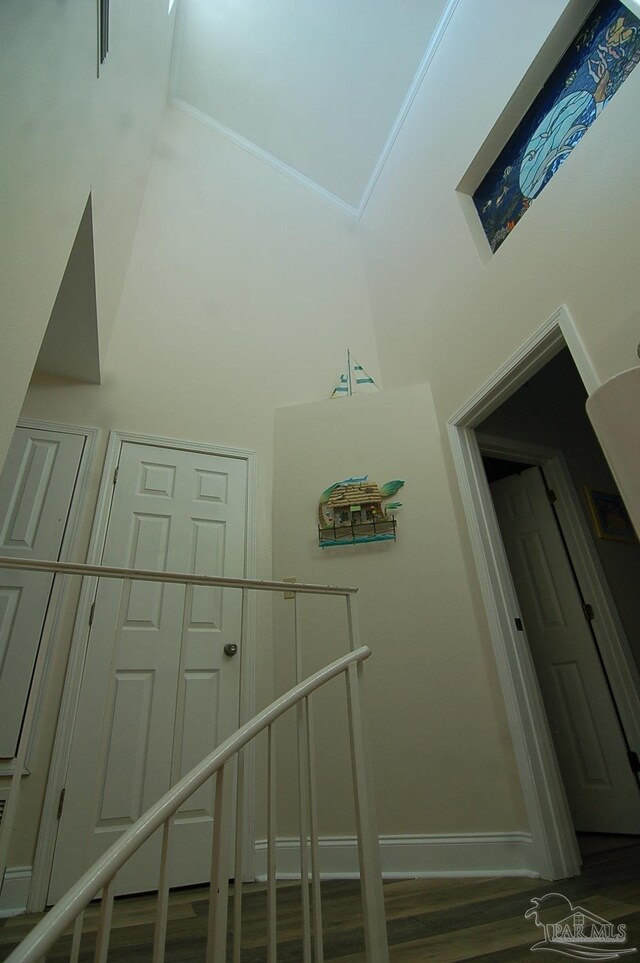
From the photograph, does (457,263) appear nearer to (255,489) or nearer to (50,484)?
(255,489)

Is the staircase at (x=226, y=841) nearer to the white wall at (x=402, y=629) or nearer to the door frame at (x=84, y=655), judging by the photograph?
the door frame at (x=84, y=655)

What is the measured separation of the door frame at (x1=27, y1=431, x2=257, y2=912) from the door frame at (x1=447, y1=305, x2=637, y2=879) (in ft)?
4.05

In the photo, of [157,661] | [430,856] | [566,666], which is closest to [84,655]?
[157,661]

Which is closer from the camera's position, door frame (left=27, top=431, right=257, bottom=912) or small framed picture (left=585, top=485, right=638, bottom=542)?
door frame (left=27, top=431, right=257, bottom=912)

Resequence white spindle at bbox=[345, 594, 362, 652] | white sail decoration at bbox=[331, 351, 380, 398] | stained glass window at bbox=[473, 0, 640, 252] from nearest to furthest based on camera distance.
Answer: white spindle at bbox=[345, 594, 362, 652] → stained glass window at bbox=[473, 0, 640, 252] → white sail decoration at bbox=[331, 351, 380, 398]

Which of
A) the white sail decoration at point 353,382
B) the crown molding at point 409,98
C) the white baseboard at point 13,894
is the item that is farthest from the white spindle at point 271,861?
the crown molding at point 409,98

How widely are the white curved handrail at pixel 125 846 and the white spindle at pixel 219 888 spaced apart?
56 millimetres

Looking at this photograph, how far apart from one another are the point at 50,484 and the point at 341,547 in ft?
5.34

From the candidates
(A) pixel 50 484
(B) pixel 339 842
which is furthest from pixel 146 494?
(B) pixel 339 842

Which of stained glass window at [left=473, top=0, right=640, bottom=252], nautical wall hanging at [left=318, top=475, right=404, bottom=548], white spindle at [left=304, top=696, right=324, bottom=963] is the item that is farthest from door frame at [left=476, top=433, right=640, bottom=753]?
white spindle at [left=304, top=696, right=324, bottom=963]

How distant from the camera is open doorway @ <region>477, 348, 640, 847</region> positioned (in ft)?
7.98

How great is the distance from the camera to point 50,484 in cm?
242

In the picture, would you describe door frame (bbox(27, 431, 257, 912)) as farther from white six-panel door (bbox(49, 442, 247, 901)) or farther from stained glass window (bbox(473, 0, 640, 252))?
stained glass window (bbox(473, 0, 640, 252))

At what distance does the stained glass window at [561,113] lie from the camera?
2086mm
